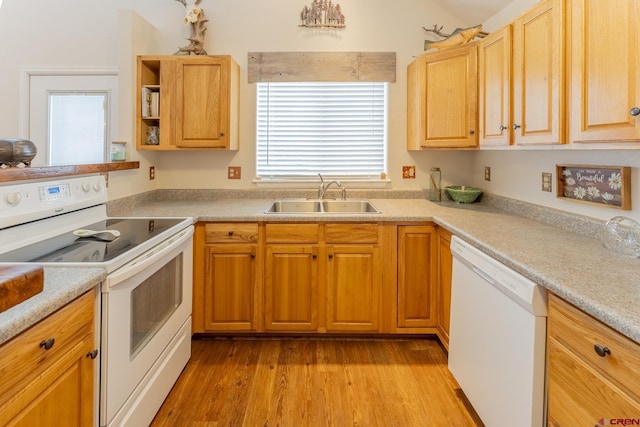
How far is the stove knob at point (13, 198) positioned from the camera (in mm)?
1485

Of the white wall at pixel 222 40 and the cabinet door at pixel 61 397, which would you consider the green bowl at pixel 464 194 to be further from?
the cabinet door at pixel 61 397

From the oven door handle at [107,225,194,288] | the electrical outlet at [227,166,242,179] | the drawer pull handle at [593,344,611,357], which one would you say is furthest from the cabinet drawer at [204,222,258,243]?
the drawer pull handle at [593,344,611,357]

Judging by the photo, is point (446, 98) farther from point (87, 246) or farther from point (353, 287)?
point (87, 246)

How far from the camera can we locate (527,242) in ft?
5.65

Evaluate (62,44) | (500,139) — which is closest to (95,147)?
(62,44)

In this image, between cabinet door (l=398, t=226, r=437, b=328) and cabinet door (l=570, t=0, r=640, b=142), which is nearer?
cabinet door (l=570, t=0, r=640, b=142)

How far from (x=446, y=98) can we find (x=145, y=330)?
2.31 meters

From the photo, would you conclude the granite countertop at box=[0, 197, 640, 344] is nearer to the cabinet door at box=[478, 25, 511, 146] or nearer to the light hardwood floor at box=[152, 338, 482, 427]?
the cabinet door at box=[478, 25, 511, 146]

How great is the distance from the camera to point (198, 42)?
2.93m

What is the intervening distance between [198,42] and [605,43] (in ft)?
8.51

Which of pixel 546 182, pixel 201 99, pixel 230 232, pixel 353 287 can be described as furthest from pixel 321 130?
pixel 546 182

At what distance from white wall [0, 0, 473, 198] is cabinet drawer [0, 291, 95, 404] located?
186 centimetres

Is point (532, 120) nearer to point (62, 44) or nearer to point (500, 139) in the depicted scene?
point (500, 139)

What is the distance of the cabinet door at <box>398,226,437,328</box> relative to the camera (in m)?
2.52
